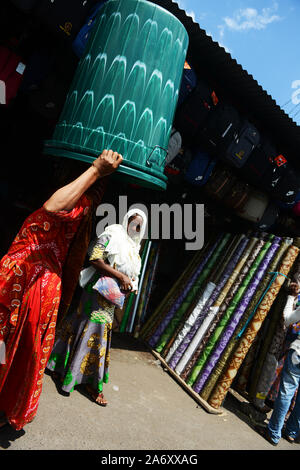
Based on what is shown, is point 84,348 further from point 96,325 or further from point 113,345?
point 113,345

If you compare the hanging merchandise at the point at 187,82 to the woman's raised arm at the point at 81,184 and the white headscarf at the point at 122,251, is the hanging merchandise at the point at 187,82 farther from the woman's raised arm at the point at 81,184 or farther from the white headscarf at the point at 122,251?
the woman's raised arm at the point at 81,184

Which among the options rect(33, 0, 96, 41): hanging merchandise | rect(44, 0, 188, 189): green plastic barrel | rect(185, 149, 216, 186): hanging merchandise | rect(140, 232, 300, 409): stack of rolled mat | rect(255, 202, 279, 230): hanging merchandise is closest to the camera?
rect(44, 0, 188, 189): green plastic barrel

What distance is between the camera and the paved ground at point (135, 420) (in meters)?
2.06

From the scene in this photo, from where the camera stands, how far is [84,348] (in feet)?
8.41

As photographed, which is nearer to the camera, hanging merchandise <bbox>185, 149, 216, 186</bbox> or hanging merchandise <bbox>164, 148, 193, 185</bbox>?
hanging merchandise <bbox>164, 148, 193, 185</bbox>

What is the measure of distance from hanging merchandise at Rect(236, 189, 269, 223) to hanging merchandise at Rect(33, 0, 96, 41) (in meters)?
3.03

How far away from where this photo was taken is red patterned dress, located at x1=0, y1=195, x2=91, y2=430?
1.69 meters

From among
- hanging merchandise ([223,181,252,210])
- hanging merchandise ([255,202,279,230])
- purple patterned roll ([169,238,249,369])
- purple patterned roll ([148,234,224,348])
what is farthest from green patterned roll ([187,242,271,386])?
hanging merchandise ([255,202,279,230])

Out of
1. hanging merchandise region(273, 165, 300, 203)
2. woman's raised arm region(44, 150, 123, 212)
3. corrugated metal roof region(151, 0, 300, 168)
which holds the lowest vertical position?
woman's raised arm region(44, 150, 123, 212)

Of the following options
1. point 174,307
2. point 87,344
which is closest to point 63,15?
point 87,344

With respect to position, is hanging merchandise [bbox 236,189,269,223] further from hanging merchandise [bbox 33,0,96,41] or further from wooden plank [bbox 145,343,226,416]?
hanging merchandise [bbox 33,0,96,41]

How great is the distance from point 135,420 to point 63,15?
3.49 m

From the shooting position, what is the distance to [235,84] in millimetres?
3797

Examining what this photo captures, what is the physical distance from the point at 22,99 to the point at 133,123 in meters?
Result: 1.97
